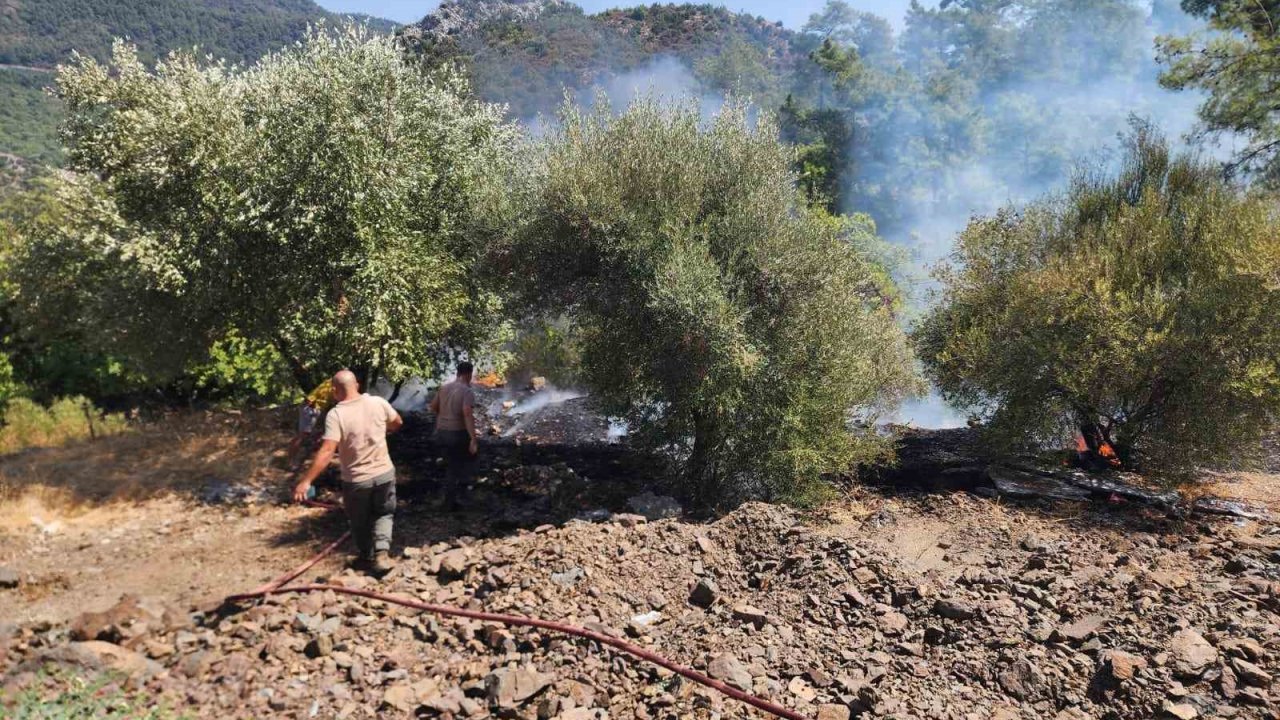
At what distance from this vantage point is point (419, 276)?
Result: 977cm

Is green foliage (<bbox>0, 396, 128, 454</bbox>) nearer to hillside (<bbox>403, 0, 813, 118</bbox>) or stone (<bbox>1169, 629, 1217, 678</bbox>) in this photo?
stone (<bbox>1169, 629, 1217, 678</bbox>)

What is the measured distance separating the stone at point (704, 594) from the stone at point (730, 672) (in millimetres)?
1011

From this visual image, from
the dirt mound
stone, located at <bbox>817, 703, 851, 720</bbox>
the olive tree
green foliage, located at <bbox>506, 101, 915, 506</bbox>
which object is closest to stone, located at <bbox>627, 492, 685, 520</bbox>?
green foliage, located at <bbox>506, 101, 915, 506</bbox>

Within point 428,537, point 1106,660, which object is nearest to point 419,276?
point 428,537

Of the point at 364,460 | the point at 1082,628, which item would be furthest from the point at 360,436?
the point at 1082,628

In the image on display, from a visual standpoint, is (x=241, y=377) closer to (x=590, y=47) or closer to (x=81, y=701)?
(x=81, y=701)

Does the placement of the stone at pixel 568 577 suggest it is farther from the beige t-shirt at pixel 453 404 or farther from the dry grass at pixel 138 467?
the dry grass at pixel 138 467

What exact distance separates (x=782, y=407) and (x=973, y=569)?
3.14m

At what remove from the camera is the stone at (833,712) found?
495cm

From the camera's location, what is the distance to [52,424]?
42.6 feet

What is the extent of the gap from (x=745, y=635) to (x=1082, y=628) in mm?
2641

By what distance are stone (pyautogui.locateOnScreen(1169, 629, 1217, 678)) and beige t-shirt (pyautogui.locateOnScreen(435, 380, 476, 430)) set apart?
6765 millimetres

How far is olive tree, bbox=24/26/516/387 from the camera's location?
938cm

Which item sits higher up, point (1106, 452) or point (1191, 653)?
point (1191, 653)
